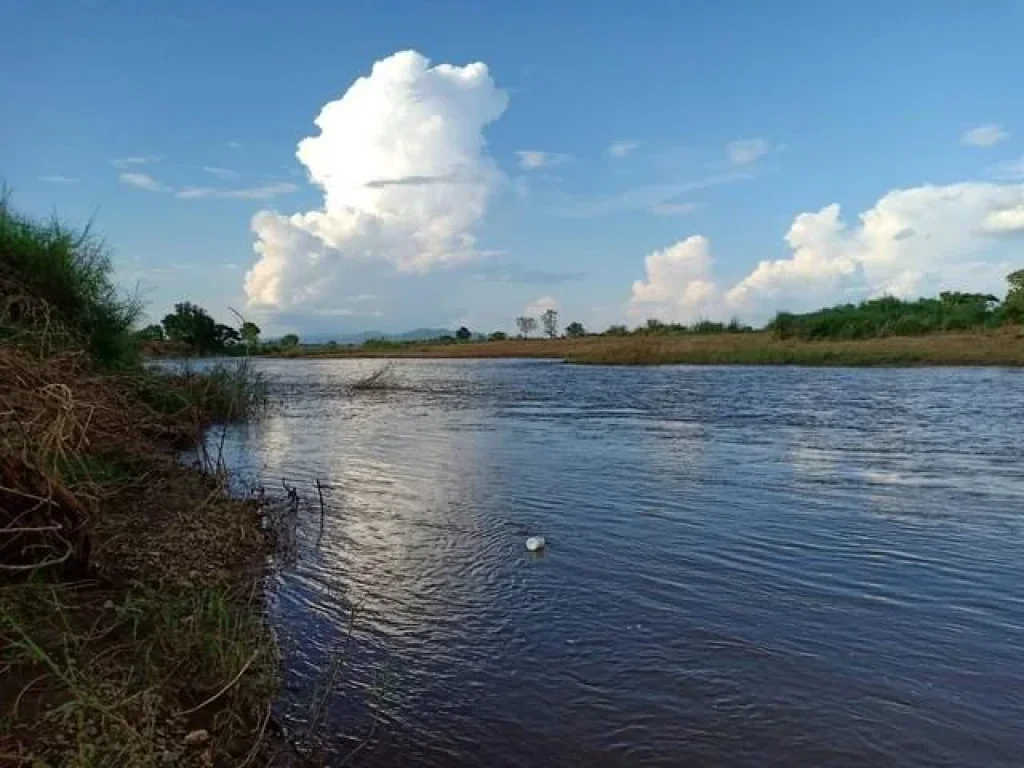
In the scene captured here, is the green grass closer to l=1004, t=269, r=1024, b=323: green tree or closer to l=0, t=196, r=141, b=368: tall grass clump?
l=0, t=196, r=141, b=368: tall grass clump

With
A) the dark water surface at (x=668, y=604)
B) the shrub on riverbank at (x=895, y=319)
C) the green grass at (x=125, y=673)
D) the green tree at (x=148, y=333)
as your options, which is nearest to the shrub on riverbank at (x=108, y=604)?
the green grass at (x=125, y=673)

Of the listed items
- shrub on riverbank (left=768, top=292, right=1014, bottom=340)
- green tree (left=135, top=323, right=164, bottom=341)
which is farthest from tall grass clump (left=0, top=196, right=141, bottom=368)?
shrub on riverbank (left=768, top=292, right=1014, bottom=340)

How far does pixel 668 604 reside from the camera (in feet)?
27.5

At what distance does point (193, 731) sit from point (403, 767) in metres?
1.37

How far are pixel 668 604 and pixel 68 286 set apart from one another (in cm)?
1185

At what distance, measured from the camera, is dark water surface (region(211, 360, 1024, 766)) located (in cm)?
583

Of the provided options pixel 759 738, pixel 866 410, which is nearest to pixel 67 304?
pixel 759 738

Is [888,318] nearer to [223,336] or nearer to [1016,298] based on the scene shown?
[1016,298]

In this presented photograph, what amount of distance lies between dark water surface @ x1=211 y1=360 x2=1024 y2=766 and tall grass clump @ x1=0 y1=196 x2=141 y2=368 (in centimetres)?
385

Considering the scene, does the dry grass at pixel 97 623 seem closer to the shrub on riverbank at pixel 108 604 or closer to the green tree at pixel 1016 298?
the shrub on riverbank at pixel 108 604

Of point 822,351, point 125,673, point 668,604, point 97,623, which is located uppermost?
point 822,351

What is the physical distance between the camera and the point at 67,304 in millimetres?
14516

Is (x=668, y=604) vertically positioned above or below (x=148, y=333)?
below

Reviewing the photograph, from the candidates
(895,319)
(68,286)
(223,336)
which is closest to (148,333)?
(68,286)
